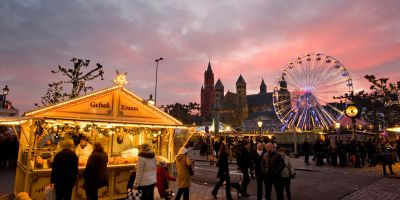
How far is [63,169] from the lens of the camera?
6.98 m

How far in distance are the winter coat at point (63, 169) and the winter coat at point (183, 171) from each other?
2846mm

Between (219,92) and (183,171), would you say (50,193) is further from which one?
(219,92)

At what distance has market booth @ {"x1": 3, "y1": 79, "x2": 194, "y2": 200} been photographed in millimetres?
8641

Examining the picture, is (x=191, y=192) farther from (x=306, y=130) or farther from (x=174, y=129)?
(x=306, y=130)

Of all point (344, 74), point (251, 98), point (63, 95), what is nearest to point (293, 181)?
point (344, 74)

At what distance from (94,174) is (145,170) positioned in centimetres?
186

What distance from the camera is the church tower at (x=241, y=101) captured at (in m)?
128

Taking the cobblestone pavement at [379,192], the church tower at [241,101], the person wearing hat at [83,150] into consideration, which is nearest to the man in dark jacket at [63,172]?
the person wearing hat at [83,150]

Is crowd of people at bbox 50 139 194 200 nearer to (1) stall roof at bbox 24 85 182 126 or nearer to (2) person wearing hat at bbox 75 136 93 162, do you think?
(1) stall roof at bbox 24 85 182 126

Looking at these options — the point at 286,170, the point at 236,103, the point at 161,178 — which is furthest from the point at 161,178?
the point at 236,103

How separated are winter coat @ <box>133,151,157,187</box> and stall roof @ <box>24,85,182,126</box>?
3.88 m

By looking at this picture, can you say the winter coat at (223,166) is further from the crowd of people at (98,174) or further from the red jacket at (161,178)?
the red jacket at (161,178)

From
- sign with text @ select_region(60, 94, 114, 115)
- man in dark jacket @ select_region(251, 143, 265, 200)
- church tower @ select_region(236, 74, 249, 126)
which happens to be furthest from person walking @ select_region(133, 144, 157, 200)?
church tower @ select_region(236, 74, 249, 126)

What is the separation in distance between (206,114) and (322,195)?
132 metres
